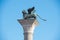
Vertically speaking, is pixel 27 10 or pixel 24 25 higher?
pixel 27 10

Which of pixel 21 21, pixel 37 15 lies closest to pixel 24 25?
pixel 21 21

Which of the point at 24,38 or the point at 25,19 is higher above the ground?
the point at 25,19

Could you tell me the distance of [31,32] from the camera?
78.6 feet

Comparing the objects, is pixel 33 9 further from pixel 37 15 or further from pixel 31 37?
pixel 31 37

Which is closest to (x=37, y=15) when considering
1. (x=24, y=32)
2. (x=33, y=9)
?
(x=33, y=9)

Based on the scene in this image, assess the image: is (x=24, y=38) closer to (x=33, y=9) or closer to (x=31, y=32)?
(x=31, y=32)

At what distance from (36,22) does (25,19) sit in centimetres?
126

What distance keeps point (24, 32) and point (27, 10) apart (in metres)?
2.53

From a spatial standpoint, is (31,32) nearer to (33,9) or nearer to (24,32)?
(24,32)

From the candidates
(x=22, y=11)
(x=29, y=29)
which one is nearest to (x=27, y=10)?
(x=22, y=11)

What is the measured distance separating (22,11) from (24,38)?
119 inches

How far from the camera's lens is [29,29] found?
2395cm

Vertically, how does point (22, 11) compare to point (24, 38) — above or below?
above

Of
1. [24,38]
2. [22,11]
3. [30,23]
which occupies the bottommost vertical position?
[24,38]
